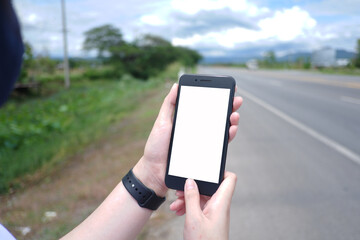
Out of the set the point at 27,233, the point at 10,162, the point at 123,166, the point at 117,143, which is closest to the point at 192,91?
the point at 27,233

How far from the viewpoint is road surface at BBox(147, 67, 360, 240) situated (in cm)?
331

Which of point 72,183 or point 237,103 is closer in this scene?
point 237,103

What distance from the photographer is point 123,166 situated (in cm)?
514

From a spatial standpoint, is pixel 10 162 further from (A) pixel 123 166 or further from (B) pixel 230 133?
(B) pixel 230 133

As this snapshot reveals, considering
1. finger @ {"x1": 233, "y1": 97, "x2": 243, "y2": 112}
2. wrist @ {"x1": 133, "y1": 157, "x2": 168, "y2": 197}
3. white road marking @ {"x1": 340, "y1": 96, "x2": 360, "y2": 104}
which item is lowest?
white road marking @ {"x1": 340, "y1": 96, "x2": 360, "y2": 104}

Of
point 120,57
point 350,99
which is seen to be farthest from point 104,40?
point 350,99

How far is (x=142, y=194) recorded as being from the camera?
155 cm

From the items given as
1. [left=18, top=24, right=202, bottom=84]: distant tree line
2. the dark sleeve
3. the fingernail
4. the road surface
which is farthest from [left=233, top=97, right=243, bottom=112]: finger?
[left=18, top=24, right=202, bottom=84]: distant tree line

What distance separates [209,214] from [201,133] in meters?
0.42

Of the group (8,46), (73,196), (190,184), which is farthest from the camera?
(73,196)

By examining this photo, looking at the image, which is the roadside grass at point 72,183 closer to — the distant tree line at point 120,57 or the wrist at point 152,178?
the wrist at point 152,178

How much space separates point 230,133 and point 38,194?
4159 mm

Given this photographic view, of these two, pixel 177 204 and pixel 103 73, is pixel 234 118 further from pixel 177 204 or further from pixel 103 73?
pixel 103 73

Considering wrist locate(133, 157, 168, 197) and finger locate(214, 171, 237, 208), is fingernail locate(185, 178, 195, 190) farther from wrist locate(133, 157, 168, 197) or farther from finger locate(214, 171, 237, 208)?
wrist locate(133, 157, 168, 197)
